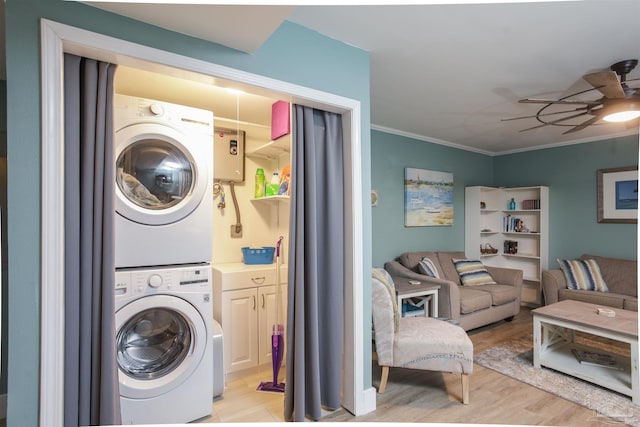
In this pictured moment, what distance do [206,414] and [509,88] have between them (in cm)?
337

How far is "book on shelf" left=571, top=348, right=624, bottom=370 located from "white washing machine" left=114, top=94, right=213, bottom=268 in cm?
312

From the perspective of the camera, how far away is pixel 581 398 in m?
2.33

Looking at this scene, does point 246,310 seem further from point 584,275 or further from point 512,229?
point 512,229

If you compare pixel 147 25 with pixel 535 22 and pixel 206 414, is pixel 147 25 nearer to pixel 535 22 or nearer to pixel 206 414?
pixel 535 22

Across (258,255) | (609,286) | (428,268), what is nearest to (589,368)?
(428,268)

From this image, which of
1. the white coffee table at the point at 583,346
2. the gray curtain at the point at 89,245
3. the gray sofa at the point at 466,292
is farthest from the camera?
the gray sofa at the point at 466,292

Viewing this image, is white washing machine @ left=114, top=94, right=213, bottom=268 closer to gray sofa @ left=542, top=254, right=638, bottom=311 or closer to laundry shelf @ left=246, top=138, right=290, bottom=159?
laundry shelf @ left=246, top=138, right=290, bottom=159

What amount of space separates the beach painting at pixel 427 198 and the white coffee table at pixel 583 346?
71.5 inches

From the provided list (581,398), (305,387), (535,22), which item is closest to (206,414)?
(305,387)

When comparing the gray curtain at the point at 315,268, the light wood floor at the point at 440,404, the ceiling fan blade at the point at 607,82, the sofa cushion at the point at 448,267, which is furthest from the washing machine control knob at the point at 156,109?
the sofa cushion at the point at 448,267

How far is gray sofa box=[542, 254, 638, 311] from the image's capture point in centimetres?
362

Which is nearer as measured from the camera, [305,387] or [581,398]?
[305,387]

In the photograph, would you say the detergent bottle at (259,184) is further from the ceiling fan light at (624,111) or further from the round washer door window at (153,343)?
the ceiling fan light at (624,111)

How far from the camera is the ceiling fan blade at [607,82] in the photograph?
77.9 inches
